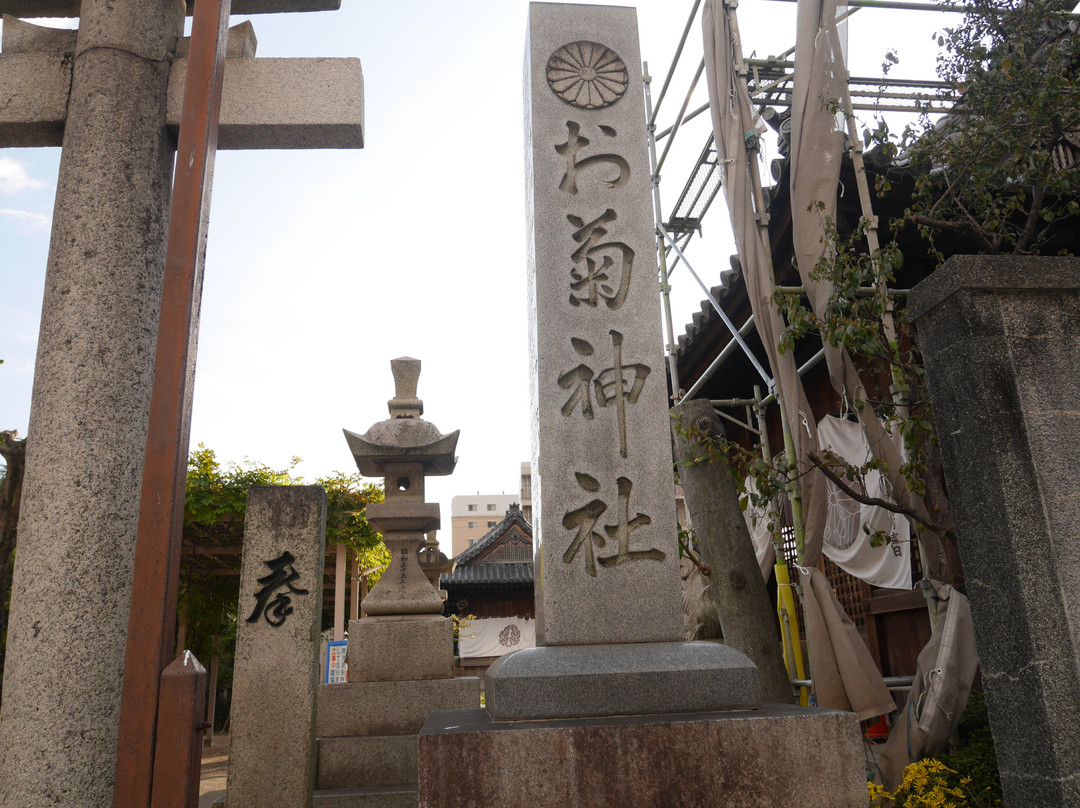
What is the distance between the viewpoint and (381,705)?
6.79 m

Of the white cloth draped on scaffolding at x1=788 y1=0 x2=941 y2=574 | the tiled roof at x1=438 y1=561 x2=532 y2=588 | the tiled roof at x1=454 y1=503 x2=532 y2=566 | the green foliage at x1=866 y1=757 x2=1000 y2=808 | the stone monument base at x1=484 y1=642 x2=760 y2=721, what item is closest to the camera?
the stone monument base at x1=484 y1=642 x2=760 y2=721

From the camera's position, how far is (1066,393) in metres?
3.05

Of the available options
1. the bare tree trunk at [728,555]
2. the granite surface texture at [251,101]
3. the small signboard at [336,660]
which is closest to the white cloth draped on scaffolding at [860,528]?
the bare tree trunk at [728,555]

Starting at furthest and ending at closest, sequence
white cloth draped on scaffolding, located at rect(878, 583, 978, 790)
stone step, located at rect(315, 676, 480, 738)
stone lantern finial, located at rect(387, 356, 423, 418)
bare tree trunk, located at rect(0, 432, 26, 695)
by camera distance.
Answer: stone lantern finial, located at rect(387, 356, 423, 418)
bare tree trunk, located at rect(0, 432, 26, 695)
stone step, located at rect(315, 676, 480, 738)
white cloth draped on scaffolding, located at rect(878, 583, 978, 790)

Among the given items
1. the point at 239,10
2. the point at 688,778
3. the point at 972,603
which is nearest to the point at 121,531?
the point at 688,778

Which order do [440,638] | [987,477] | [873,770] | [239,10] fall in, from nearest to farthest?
[987,477] < [239,10] < [873,770] < [440,638]

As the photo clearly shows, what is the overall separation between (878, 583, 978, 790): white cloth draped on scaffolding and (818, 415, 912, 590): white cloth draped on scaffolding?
2.24m

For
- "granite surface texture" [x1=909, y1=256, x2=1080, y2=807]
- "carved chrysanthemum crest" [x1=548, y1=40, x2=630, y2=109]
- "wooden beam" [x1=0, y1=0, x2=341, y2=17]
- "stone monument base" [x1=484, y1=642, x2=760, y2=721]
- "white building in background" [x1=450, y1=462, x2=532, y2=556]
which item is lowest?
"stone monument base" [x1=484, y1=642, x2=760, y2=721]

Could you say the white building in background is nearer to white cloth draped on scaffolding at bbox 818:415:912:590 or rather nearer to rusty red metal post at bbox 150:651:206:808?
white cloth draped on scaffolding at bbox 818:415:912:590

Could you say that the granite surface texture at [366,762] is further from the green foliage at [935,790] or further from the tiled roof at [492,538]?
the tiled roof at [492,538]

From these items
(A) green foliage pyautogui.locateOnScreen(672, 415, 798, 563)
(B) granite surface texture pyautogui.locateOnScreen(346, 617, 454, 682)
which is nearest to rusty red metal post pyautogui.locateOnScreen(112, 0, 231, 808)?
(A) green foliage pyautogui.locateOnScreen(672, 415, 798, 563)

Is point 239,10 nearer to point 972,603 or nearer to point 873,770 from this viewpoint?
point 972,603

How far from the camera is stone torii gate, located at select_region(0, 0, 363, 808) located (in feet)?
10.3

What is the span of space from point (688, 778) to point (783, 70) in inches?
294
